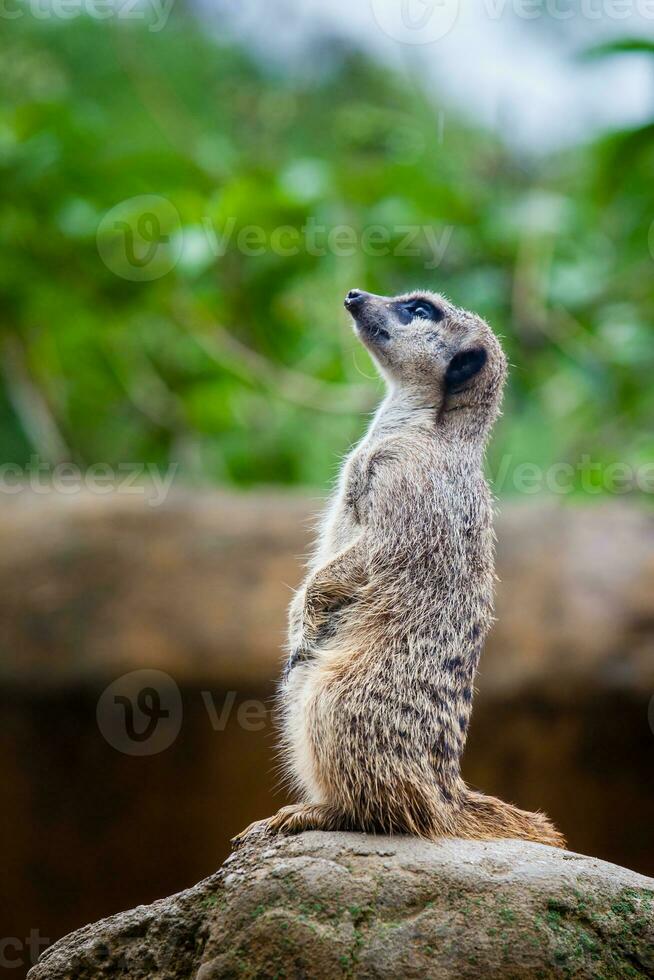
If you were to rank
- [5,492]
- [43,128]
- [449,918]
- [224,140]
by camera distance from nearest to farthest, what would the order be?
[449,918] < [5,492] < [43,128] < [224,140]

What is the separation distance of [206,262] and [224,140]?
318cm

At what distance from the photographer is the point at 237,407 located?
29.0 ft

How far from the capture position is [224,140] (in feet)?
32.9

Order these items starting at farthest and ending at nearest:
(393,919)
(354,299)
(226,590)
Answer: (226,590) < (354,299) < (393,919)

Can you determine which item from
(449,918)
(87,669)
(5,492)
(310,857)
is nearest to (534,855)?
(449,918)

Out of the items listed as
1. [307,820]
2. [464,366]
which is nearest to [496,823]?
[307,820]

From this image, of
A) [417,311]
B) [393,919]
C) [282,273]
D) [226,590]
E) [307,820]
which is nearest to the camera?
[393,919]

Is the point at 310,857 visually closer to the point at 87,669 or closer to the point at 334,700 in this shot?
the point at 334,700

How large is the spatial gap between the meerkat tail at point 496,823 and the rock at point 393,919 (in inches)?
9.0

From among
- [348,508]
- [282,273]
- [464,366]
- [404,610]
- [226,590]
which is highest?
[282,273]

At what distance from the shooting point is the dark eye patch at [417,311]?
346 centimetres

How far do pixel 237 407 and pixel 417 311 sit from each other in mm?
5432

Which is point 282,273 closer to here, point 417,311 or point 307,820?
point 417,311

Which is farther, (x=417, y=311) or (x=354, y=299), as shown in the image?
(x=417, y=311)
